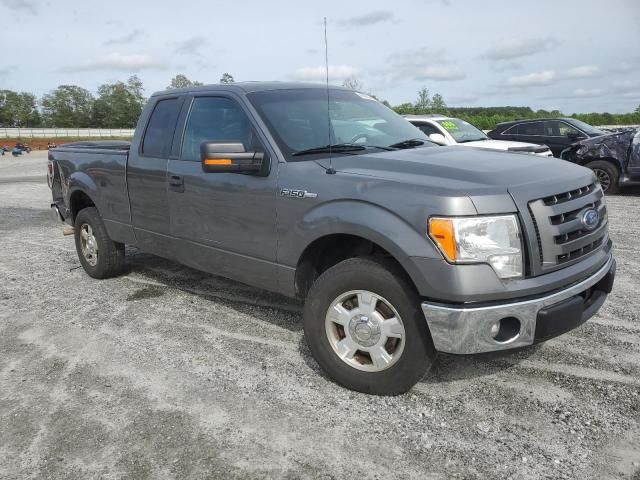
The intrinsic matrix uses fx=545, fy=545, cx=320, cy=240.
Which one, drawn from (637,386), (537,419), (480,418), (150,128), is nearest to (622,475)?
(537,419)

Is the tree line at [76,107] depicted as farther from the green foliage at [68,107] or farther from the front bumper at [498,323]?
the front bumper at [498,323]

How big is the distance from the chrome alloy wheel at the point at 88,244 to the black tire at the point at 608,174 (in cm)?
930

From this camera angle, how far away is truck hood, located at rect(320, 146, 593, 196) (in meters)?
2.91

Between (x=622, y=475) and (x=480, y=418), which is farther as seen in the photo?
(x=480, y=418)

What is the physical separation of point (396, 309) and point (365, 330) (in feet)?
0.85

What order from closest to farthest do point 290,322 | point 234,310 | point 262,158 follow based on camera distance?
1. point 262,158
2. point 290,322
3. point 234,310

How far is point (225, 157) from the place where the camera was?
350cm

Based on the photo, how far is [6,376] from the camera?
372 cm

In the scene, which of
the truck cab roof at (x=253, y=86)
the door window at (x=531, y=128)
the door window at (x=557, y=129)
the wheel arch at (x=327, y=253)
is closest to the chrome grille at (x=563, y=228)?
the wheel arch at (x=327, y=253)

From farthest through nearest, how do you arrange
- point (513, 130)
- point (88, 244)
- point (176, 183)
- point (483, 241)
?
point (513, 130) → point (88, 244) → point (176, 183) → point (483, 241)

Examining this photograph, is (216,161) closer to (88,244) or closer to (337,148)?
(337,148)

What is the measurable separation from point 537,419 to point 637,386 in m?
0.79

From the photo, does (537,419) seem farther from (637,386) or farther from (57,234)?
(57,234)

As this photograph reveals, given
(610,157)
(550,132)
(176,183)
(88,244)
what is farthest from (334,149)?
(550,132)
